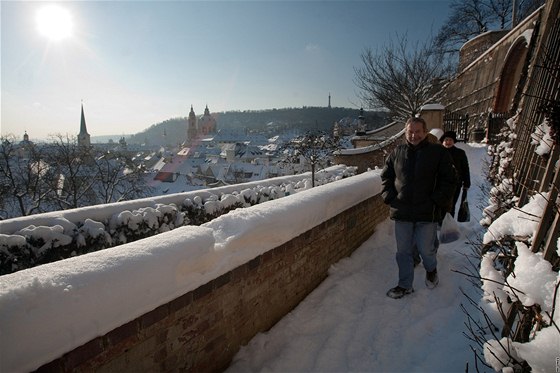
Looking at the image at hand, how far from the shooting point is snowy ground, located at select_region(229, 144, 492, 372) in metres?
2.36

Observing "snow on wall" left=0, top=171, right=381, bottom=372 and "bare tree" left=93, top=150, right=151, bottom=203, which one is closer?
"snow on wall" left=0, top=171, right=381, bottom=372

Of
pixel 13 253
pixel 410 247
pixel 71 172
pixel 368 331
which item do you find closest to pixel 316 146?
pixel 410 247

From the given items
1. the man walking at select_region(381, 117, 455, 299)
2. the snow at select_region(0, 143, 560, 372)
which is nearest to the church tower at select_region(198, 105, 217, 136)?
the snow at select_region(0, 143, 560, 372)

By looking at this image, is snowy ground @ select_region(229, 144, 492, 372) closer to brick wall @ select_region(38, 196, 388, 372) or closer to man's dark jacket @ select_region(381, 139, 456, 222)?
brick wall @ select_region(38, 196, 388, 372)

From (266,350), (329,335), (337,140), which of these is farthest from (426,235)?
(337,140)

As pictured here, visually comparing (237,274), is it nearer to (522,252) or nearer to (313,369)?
(313,369)

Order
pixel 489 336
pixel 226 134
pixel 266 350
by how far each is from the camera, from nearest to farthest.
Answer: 1. pixel 489 336
2. pixel 266 350
3. pixel 226 134

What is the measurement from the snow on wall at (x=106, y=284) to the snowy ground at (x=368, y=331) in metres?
0.80

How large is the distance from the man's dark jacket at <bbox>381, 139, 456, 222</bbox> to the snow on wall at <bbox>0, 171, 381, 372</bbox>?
164cm

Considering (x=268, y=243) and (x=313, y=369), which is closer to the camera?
(x=313, y=369)

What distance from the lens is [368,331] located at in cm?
279

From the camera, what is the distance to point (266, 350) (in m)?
2.46

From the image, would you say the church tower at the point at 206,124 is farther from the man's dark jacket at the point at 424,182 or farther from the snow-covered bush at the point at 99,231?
the man's dark jacket at the point at 424,182

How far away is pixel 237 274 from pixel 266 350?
2.27ft
